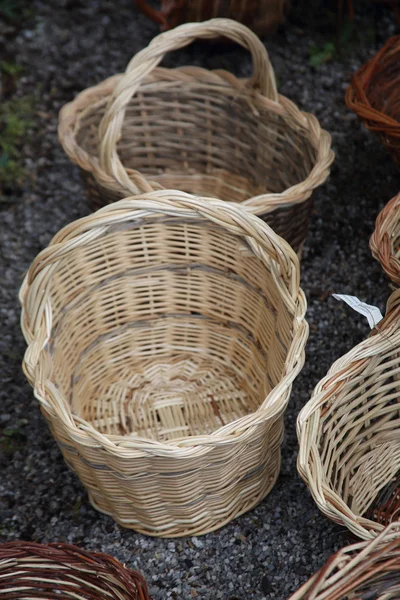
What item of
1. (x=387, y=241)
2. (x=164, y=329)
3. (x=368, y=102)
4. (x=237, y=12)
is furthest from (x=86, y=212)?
(x=387, y=241)

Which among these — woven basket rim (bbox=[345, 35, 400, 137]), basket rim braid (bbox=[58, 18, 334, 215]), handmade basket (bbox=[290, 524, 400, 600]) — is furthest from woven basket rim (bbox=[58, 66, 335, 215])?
handmade basket (bbox=[290, 524, 400, 600])

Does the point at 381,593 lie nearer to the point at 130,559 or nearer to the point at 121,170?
the point at 130,559

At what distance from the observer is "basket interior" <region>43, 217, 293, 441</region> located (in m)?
1.85

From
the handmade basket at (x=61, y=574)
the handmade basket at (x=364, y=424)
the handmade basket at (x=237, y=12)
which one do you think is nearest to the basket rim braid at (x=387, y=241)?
the handmade basket at (x=364, y=424)

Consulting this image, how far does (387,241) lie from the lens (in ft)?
5.19

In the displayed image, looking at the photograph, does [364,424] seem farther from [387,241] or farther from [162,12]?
[162,12]

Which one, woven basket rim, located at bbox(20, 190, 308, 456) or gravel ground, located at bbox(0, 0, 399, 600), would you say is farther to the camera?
gravel ground, located at bbox(0, 0, 399, 600)

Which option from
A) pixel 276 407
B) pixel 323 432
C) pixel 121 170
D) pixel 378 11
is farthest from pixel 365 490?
pixel 378 11

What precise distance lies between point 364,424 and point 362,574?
1.59 ft

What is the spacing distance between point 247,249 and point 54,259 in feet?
1.52

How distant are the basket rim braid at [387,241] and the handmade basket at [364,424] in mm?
53

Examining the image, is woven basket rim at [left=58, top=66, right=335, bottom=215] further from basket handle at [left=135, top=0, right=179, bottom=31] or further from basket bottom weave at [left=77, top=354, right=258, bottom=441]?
basket bottom weave at [left=77, top=354, right=258, bottom=441]

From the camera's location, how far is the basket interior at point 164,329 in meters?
1.85

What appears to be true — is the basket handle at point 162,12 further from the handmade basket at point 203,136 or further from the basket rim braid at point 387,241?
the basket rim braid at point 387,241
